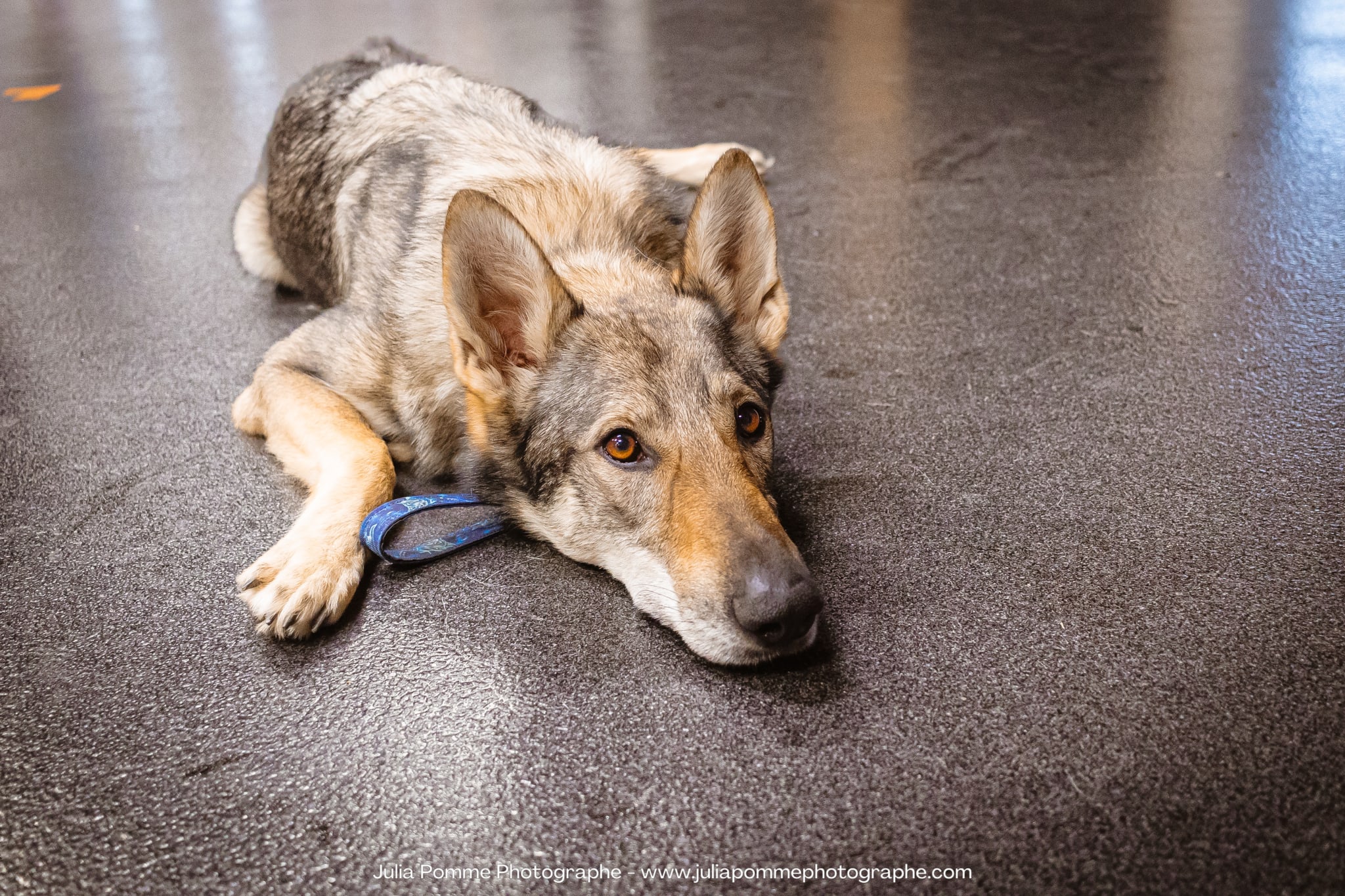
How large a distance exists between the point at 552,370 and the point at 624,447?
30cm

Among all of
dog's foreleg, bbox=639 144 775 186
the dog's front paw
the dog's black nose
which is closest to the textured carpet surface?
the dog's front paw

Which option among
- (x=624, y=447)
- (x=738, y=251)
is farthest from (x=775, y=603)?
(x=738, y=251)

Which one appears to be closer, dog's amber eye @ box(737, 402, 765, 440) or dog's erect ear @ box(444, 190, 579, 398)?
dog's erect ear @ box(444, 190, 579, 398)

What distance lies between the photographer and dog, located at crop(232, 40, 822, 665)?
7.30ft

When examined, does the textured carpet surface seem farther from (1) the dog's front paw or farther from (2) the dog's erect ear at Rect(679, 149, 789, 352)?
(2) the dog's erect ear at Rect(679, 149, 789, 352)

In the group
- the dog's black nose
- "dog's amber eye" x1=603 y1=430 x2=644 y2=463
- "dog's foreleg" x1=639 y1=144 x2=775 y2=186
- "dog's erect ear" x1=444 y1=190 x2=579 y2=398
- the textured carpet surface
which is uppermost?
"dog's erect ear" x1=444 y1=190 x2=579 y2=398

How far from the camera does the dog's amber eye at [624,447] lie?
233 centimetres

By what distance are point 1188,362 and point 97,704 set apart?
140 inches

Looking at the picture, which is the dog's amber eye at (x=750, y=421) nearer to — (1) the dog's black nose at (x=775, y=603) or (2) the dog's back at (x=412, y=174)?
(1) the dog's black nose at (x=775, y=603)

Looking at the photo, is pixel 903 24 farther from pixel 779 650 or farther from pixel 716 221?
pixel 779 650

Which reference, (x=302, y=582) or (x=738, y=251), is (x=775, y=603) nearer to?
(x=738, y=251)

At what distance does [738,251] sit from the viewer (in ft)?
8.63

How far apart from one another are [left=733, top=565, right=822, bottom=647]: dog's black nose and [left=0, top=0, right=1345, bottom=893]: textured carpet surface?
18 centimetres

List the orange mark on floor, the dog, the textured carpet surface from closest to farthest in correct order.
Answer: the textured carpet surface < the dog < the orange mark on floor
